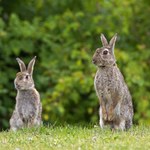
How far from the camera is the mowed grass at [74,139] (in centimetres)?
1040

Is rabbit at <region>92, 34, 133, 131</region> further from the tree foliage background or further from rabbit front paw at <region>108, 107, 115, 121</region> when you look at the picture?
the tree foliage background

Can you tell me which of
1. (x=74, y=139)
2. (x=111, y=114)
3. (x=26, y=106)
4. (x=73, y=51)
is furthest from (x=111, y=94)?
(x=73, y=51)

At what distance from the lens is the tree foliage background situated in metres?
18.9

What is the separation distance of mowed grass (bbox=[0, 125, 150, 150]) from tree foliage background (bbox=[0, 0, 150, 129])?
6287 mm

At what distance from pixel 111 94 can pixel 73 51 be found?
6865 millimetres

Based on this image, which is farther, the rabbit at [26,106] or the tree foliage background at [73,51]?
the tree foliage background at [73,51]

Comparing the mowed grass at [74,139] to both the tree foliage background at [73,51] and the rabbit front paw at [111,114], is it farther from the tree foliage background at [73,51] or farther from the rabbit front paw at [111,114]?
the tree foliage background at [73,51]

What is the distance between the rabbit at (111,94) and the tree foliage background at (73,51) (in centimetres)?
590

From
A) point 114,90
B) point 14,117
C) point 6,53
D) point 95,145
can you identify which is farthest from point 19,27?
point 95,145

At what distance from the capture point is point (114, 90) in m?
12.3

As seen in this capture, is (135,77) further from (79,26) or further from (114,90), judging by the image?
(114,90)

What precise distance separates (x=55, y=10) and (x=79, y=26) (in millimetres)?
1403

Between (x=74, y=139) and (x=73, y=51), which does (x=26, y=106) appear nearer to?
(x=74, y=139)

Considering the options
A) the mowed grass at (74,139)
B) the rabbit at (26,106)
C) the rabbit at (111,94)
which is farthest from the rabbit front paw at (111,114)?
the rabbit at (26,106)
